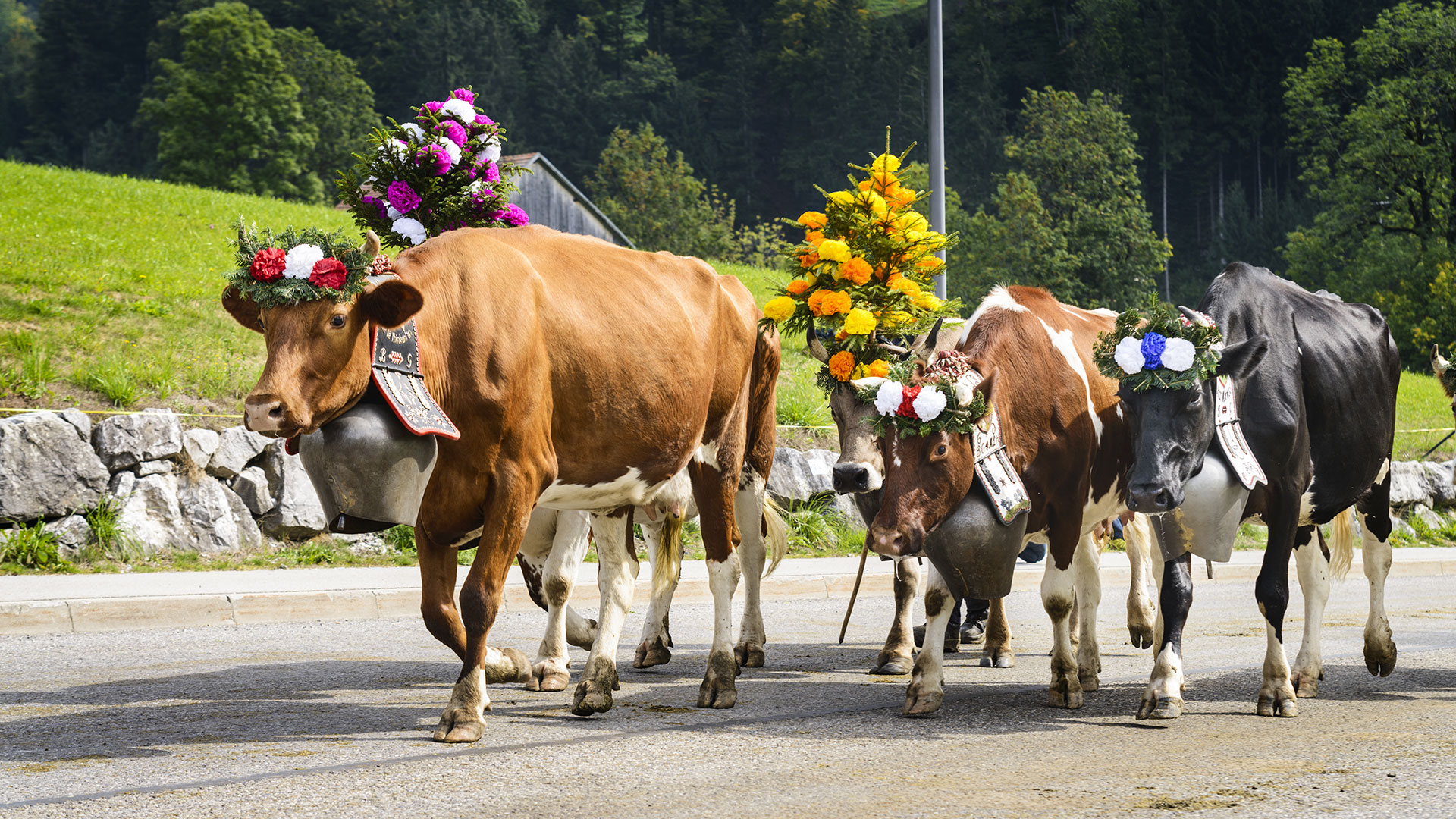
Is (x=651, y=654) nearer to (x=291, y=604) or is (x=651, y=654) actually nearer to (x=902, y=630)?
(x=902, y=630)

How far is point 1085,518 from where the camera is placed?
789cm

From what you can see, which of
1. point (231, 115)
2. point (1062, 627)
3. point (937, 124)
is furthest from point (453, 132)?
point (231, 115)

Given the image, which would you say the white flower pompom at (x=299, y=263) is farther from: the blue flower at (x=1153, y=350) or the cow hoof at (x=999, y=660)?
the cow hoof at (x=999, y=660)

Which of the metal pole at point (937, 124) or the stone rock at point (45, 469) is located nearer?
the stone rock at point (45, 469)

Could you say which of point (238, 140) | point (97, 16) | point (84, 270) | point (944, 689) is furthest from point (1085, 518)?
point (97, 16)

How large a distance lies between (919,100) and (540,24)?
1199 inches

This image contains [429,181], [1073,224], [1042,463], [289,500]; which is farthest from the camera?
[1073,224]

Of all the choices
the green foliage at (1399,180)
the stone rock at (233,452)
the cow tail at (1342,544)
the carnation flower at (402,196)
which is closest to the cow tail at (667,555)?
the carnation flower at (402,196)

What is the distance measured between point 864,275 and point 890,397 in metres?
0.97

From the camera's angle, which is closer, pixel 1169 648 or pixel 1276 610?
pixel 1169 648

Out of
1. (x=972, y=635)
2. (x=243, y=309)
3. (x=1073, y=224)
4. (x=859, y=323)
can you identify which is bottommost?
(x=972, y=635)

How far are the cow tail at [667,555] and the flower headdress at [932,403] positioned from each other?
181 cm

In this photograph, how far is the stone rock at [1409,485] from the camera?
67.2 feet

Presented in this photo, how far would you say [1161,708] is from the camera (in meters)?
6.90
